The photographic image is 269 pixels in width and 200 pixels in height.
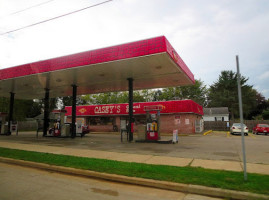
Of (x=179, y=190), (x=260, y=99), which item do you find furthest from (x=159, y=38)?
(x=260, y=99)

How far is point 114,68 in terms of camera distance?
Answer: 1408 cm

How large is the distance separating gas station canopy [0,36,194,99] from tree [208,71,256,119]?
1568 inches

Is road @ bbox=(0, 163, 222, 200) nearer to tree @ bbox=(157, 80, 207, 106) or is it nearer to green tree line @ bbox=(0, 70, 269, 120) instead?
green tree line @ bbox=(0, 70, 269, 120)

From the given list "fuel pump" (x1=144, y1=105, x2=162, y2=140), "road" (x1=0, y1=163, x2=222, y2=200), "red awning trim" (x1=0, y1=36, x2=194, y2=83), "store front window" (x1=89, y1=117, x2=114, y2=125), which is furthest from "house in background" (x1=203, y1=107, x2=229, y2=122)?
"road" (x1=0, y1=163, x2=222, y2=200)

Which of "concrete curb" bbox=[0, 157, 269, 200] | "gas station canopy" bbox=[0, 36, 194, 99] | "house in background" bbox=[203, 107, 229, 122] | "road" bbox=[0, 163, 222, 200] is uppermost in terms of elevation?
"gas station canopy" bbox=[0, 36, 194, 99]

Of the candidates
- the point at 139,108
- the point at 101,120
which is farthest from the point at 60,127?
the point at 101,120

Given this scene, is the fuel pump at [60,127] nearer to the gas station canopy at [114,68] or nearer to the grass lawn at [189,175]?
the gas station canopy at [114,68]

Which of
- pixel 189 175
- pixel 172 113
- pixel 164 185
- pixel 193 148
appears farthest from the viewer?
pixel 172 113

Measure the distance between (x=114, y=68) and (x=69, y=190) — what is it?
10.3 meters

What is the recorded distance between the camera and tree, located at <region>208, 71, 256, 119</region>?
169ft

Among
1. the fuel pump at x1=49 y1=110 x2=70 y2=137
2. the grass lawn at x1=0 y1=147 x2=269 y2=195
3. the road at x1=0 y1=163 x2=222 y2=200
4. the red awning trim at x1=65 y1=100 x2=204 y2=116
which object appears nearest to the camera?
the road at x1=0 y1=163 x2=222 y2=200

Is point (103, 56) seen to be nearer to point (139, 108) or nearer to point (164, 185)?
point (164, 185)

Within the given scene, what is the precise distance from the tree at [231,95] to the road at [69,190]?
51.9 m

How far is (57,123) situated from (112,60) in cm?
Answer: 1114
